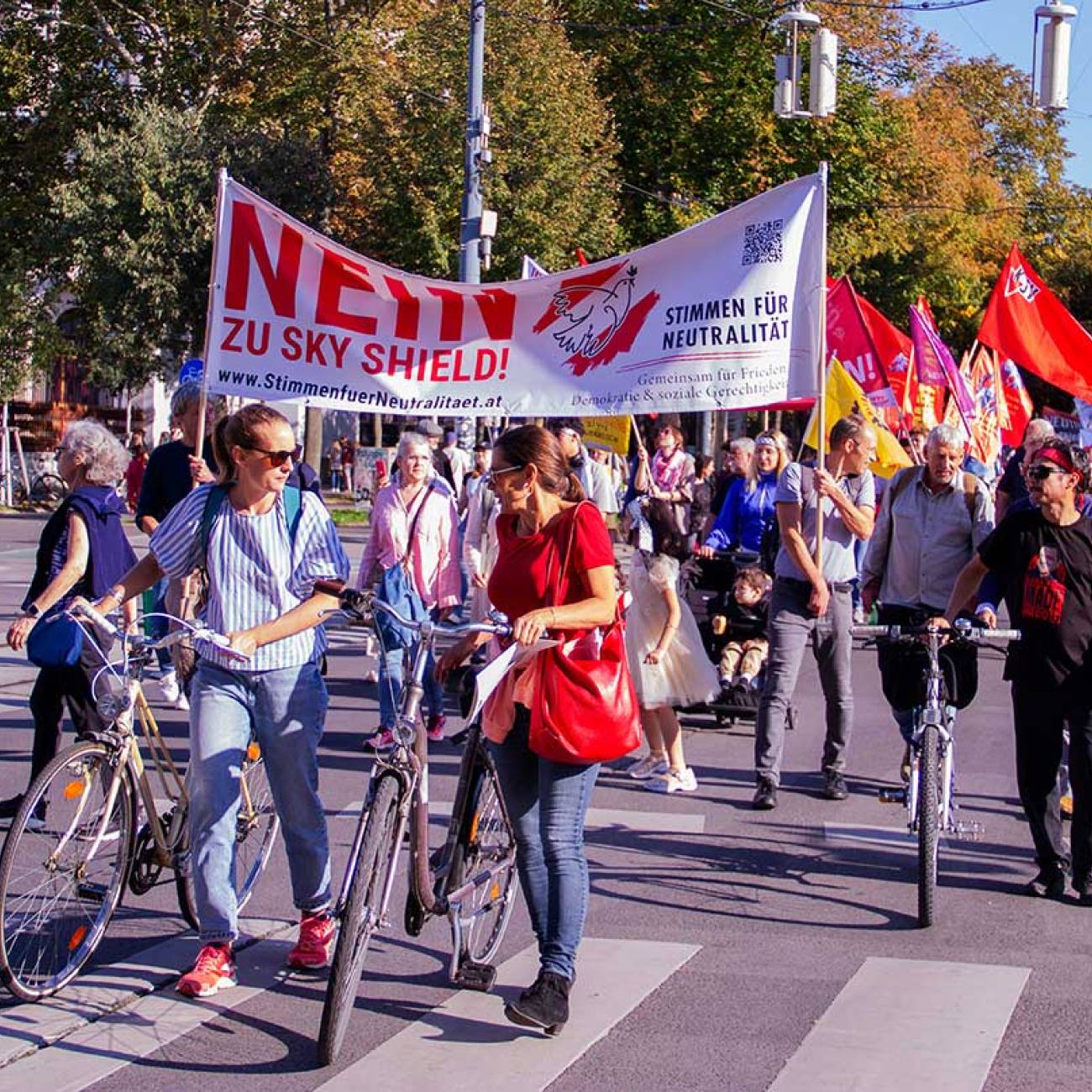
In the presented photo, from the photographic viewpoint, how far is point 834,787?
30.5 ft

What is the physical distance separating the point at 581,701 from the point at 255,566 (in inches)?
45.2

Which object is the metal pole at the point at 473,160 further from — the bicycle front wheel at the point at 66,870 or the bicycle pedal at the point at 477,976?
the bicycle pedal at the point at 477,976

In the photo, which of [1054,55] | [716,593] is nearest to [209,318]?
[716,593]

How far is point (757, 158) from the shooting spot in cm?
4200

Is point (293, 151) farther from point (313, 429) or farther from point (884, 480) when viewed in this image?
point (884, 480)

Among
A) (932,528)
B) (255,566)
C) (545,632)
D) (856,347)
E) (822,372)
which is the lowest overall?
(545,632)

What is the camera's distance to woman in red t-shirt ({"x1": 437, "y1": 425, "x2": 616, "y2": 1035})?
5.36 meters

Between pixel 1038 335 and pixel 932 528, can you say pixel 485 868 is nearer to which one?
pixel 932 528

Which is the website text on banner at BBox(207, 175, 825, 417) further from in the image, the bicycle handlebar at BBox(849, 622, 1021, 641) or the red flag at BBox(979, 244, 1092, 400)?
the red flag at BBox(979, 244, 1092, 400)

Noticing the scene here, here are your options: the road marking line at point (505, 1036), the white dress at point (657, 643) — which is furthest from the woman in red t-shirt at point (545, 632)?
the white dress at point (657, 643)

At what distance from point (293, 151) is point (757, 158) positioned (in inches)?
421

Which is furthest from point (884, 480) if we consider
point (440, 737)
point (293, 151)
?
point (293, 151)

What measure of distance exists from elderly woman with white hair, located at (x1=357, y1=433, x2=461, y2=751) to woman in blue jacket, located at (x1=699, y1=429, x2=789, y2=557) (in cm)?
222

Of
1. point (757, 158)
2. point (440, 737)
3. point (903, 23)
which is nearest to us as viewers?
point (440, 737)
